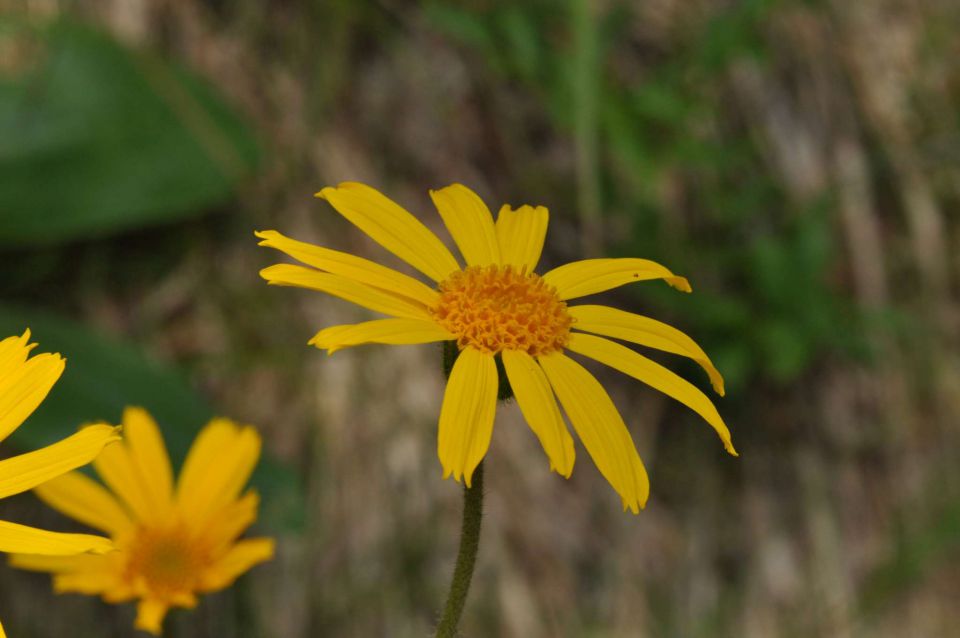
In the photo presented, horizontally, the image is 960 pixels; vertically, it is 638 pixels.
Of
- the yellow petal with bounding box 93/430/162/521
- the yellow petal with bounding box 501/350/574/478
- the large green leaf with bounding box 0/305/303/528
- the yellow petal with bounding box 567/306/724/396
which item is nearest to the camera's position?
the yellow petal with bounding box 501/350/574/478

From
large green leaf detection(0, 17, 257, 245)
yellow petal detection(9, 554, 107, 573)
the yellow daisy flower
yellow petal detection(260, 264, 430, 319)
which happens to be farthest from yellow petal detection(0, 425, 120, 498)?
large green leaf detection(0, 17, 257, 245)

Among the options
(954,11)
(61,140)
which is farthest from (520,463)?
(954,11)

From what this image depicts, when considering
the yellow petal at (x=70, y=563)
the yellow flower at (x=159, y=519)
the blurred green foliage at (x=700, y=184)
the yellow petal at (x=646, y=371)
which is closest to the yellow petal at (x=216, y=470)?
the yellow flower at (x=159, y=519)

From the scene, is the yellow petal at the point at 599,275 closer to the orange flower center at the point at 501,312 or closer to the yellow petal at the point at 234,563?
the orange flower center at the point at 501,312

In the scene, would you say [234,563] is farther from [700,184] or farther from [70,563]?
[700,184]

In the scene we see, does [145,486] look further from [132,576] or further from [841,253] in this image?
[841,253]

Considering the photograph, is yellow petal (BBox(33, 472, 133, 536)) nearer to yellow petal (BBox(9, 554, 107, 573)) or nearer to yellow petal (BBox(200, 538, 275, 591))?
yellow petal (BBox(9, 554, 107, 573))

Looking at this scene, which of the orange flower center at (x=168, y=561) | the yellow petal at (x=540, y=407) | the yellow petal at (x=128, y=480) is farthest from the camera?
the yellow petal at (x=128, y=480)
